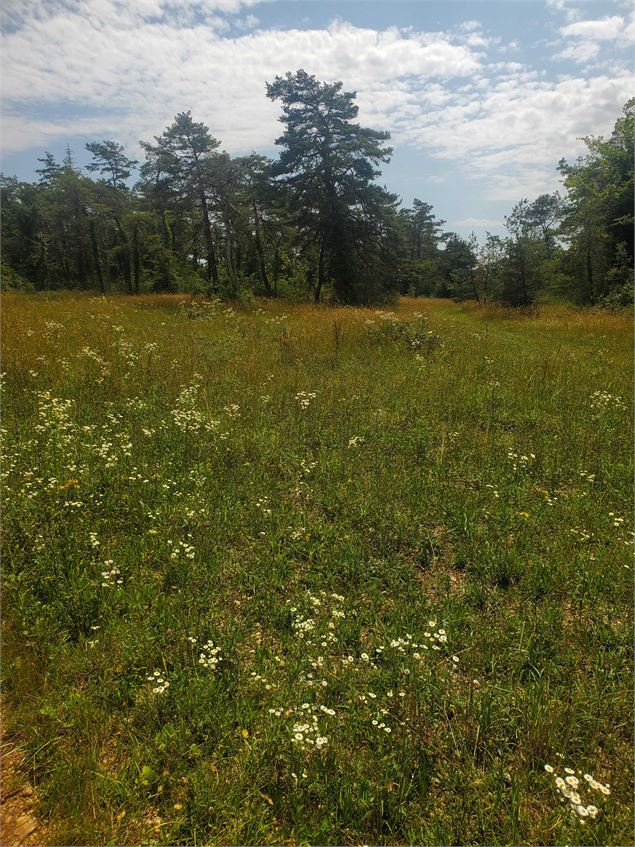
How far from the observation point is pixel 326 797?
2324 mm

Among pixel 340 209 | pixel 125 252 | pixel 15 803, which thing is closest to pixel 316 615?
pixel 15 803

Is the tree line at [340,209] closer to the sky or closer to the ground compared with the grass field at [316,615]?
closer to the sky

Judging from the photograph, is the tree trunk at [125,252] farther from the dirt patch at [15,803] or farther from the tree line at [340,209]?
the dirt patch at [15,803]

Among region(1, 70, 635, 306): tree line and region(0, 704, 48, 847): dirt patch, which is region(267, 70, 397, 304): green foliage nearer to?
region(1, 70, 635, 306): tree line

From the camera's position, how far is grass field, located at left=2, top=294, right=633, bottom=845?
2.31 meters

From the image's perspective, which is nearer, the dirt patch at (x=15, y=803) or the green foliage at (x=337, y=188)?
the dirt patch at (x=15, y=803)

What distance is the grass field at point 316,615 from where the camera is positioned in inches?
90.9

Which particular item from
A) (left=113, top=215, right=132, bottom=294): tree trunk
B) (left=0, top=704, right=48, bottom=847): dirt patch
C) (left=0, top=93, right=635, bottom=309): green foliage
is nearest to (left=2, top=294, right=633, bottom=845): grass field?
(left=0, top=704, right=48, bottom=847): dirt patch

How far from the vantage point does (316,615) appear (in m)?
3.56

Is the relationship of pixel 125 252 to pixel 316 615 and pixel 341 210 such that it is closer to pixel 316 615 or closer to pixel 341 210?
pixel 341 210

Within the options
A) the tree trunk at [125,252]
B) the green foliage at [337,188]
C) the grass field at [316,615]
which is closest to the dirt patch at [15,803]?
the grass field at [316,615]

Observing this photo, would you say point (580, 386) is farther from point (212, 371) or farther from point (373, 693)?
point (373, 693)

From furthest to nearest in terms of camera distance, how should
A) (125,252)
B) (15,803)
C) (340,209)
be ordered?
(125,252) < (340,209) < (15,803)

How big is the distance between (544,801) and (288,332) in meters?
11.7
